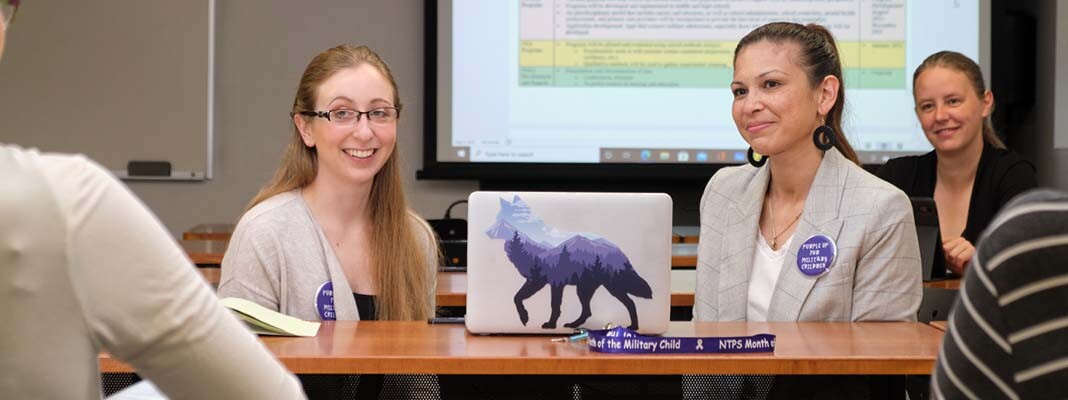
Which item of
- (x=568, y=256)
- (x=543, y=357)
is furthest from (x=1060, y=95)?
(x=543, y=357)

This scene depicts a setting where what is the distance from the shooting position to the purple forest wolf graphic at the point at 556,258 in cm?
203

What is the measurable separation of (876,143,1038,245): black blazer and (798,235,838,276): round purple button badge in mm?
1386

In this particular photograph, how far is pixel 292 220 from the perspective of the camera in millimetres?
2496

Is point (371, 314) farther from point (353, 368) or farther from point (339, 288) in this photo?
point (353, 368)

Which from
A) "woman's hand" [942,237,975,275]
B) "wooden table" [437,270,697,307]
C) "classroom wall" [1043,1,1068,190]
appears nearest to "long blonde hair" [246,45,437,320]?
"wooden table" [437,270,697,307]

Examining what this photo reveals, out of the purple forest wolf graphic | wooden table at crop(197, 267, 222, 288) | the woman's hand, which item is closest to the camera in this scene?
the purple forest wolf graphic

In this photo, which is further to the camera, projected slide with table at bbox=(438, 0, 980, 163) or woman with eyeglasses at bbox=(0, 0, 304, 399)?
projected slide with table at bbox=(438, 0, 980, 163)

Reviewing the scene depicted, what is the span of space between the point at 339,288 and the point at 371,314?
0.13 meters

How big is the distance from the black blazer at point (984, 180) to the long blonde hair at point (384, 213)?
187 cm

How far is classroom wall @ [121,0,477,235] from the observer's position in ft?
17.7

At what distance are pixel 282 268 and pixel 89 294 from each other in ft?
5.38

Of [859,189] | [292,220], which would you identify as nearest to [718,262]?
[859,189]

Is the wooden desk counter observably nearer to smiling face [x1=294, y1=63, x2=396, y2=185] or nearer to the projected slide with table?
smiling face [x1=294, y1=63, x2=396, y2=185]

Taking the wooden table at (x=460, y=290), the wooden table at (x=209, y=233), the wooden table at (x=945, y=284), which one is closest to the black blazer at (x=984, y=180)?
the wooden table at (x=945, y=284)
